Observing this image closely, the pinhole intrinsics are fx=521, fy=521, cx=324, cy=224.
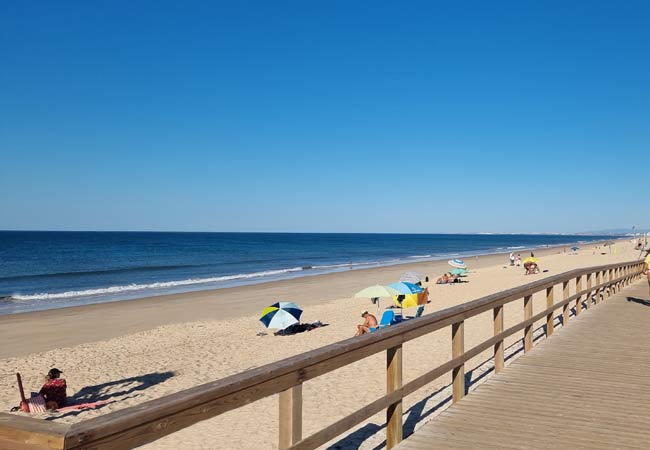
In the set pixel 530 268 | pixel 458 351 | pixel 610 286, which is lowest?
pixel 530 268

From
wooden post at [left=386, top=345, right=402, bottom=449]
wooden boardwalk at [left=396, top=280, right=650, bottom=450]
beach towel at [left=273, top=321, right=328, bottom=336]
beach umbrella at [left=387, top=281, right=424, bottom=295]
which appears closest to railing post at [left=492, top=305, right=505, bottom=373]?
wooden boardwalk at [left=396, top=280, right=650, bottom=450]

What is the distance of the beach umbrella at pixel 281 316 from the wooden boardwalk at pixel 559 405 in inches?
287

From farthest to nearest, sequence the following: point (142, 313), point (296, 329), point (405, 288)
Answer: point (142, 313) → point (405, 288) → point (296, 329)

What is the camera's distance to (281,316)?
1394cm

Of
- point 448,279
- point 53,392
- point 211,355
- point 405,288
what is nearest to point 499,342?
point 53,392

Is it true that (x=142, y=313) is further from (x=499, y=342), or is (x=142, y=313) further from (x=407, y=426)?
(x=499, y=342)

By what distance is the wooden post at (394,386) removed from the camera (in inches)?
156

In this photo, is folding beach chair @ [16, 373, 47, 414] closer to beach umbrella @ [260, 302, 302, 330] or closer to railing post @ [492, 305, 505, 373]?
beach umbrella @ [260, 302, 302, 330]

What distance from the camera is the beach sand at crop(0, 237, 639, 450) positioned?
6945mm

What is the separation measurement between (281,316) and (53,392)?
20.8 ft

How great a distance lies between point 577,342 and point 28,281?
117 feet

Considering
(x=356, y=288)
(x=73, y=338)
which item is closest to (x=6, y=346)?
(x=73, y=338)

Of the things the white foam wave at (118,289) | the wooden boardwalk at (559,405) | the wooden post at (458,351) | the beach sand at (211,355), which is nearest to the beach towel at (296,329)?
the beach sand at (211,355)

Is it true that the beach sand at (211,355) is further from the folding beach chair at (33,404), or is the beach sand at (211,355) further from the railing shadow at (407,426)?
the folding beach chair at (33,404)
